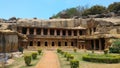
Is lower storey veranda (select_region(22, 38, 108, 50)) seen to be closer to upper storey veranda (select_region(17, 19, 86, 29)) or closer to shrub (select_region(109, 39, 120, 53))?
upper storey veranda (select_region(17, 19, 86, 29))

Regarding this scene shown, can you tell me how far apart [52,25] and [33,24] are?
5.50 meters

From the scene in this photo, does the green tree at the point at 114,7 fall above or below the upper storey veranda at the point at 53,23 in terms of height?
above

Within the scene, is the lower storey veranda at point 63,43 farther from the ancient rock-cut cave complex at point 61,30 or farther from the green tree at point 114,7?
the green tree at point 114,7

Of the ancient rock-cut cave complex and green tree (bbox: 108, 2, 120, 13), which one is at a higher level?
green tree (bbox: 108, 2, 120, 13)

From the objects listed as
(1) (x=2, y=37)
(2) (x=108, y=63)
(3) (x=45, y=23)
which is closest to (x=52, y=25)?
(3) (x=45, y=23)

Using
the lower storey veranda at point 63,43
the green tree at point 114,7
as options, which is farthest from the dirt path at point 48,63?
the green tree at point 114,7

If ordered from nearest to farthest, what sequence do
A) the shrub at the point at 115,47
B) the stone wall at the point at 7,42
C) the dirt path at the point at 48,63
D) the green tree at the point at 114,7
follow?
the dirt path at the point at 48,63 → the stone wall at the point at 7,42 → the shrub at the point at 115,47 → the green tree at the point at 114,7

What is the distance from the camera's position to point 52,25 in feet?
231

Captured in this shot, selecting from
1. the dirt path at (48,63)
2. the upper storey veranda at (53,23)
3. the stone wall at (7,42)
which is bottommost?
the dirt path at (48,63)

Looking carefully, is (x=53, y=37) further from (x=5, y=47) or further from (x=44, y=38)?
(x=5, y=47)

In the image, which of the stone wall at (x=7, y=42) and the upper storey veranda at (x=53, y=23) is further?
the upper storey veranda at (x=53, y=23)

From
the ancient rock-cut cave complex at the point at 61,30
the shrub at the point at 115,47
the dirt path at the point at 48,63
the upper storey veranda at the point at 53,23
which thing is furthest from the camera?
the upper storey veranda at the point at 53,23

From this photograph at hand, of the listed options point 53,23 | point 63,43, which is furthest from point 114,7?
point 63,43

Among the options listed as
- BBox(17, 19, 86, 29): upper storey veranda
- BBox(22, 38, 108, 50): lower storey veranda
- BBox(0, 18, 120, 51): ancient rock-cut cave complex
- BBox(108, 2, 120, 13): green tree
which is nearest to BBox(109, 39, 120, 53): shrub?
BBox(0, 18, 120, 51): ancient rock-cut cave complex
